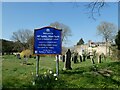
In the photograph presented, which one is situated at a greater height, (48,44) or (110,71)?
(48,44)

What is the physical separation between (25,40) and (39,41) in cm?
6909

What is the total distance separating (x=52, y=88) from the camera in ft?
40.6

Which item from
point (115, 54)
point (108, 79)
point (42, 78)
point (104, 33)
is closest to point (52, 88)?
point (42, 78)

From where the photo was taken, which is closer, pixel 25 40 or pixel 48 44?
pixel 48 44

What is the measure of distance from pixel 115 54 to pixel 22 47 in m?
53.3

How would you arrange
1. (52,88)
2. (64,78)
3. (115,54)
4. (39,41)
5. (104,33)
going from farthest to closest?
(104,33), (115,54), (39,41), (64,78), (52,88)

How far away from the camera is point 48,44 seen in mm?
16047

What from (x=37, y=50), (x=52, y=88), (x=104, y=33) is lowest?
(x=52, y=88)

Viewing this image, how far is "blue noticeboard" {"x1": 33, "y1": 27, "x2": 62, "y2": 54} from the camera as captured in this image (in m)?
16.0

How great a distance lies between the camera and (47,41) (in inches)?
631

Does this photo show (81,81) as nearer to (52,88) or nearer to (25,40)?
(52,88)

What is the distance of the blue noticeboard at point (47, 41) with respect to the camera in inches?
629

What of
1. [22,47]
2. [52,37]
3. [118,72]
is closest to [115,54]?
[118,72]

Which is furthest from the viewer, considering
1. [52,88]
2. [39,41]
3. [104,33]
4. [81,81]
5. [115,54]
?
[104,33]
